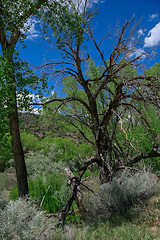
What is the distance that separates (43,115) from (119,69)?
9.55 ft

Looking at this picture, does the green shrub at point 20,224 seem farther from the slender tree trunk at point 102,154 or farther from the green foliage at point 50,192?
the green foliage at point 50,192

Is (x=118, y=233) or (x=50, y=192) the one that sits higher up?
(x=118, y=233)

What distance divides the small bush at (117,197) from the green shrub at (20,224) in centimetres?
204

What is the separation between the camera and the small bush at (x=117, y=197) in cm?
478

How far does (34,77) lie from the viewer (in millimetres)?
5570

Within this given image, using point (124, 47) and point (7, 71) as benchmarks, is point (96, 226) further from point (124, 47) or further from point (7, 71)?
point (124, 47)

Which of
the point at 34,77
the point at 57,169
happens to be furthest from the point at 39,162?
the point at 34,77

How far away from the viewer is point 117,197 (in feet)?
15.9

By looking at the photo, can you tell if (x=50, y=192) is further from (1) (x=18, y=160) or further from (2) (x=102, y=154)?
(2) (x=102, y=154)

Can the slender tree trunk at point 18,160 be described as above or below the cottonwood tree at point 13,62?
below

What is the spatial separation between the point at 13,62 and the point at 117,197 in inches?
177

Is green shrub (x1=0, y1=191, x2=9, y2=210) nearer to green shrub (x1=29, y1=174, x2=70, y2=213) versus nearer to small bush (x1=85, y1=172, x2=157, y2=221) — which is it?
small bush (x1=85, y1=172, x2=157, y2=221)

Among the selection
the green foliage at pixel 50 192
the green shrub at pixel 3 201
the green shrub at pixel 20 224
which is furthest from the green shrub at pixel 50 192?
the green shrub at pixel 20 224

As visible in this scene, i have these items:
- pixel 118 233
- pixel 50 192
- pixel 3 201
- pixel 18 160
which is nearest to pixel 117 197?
pixel 118 233
